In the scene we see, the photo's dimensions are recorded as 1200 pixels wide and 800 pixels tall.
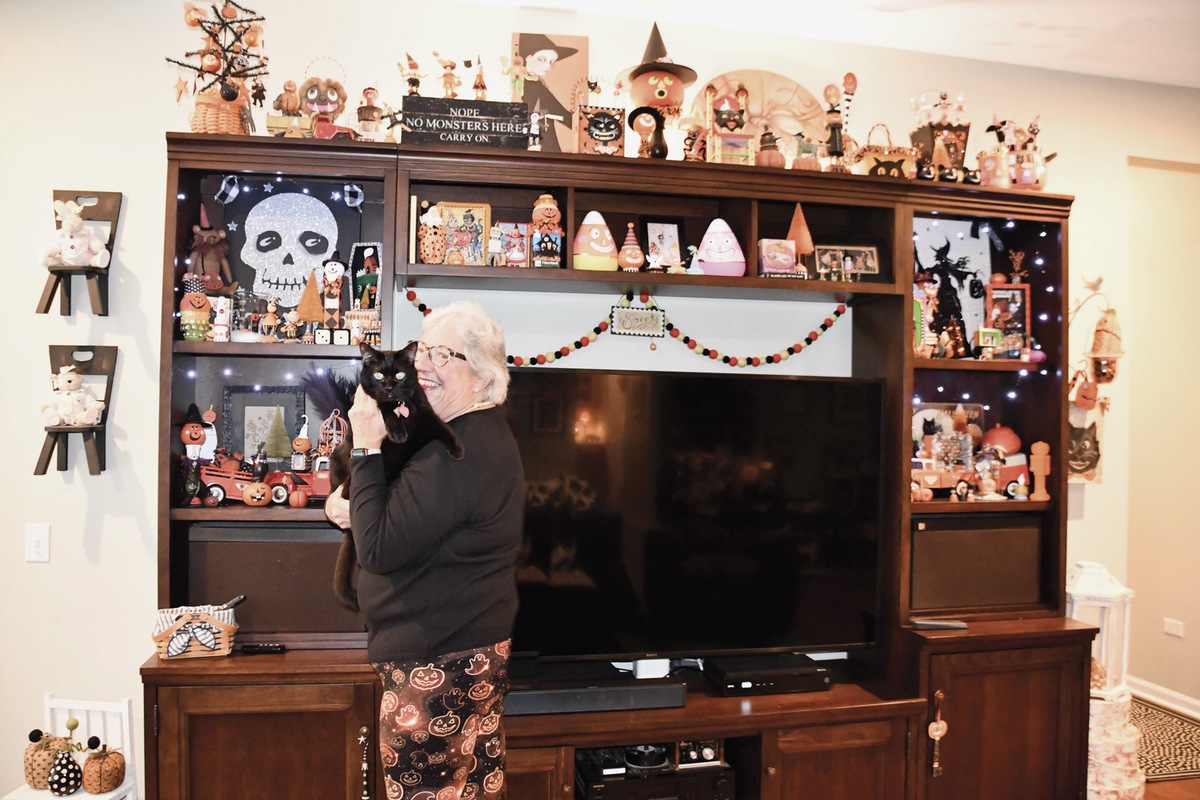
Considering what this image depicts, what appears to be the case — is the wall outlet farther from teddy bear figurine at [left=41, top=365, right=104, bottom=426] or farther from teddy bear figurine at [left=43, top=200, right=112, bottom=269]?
teddy bear figurine at [left=43, top=200, right=112, bottom=269]

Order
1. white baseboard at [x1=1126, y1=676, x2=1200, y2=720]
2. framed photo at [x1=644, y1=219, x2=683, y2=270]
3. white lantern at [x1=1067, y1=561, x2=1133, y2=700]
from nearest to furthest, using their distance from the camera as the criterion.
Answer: framed photo at [x1=644, y1=219, x2=683, y2=270]
white lantern at [x1=1067, y1=561, x2=1133, y2=700]
white baseboard at [x1=1126, y1=676, x2=1200, y2=720]

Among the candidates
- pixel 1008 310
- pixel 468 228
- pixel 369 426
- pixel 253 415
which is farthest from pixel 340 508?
pixel 1008 310

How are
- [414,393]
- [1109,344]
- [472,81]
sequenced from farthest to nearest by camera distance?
[1109,344], [472,81], [414,393]

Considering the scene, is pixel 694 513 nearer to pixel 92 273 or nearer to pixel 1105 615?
pixel 1105 615

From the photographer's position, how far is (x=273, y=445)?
2.26 metres

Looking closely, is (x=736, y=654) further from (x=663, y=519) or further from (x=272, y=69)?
(x=272, y=69)

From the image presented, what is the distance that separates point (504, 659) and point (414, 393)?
576 mm

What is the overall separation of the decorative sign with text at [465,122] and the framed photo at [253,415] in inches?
34.7

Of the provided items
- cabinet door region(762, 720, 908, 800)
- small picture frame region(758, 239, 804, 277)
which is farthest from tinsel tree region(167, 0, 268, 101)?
cabinet door region(762, 720, 908, 800)

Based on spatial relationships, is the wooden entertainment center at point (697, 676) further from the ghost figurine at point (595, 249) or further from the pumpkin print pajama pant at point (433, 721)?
the pumpkin print pajama pant at point (433, 721)

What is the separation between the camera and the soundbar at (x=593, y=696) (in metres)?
2.10

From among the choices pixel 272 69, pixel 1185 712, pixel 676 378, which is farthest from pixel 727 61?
pixel 1185 712

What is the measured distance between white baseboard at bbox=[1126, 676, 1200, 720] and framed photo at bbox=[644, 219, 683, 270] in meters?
3.00

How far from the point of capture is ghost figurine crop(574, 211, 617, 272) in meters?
2.24
